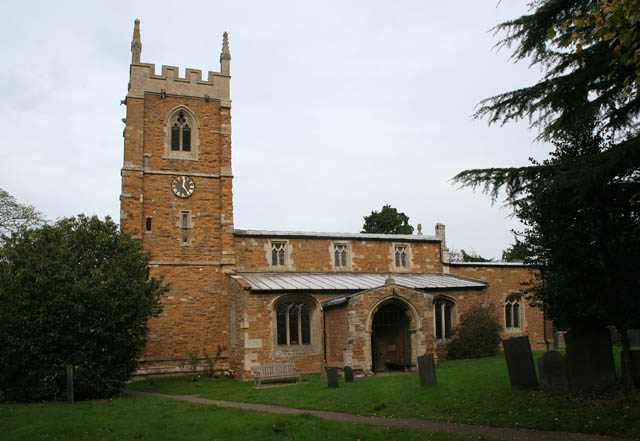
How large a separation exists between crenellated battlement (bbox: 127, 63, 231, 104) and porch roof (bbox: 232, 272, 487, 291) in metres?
9.95

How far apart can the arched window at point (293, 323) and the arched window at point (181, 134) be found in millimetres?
9295

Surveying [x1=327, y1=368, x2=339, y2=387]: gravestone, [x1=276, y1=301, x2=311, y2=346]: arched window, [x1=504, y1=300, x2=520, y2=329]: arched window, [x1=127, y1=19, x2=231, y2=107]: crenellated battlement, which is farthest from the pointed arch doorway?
[x1=127, y1=19, x2=231, y2=107]: crenellated battlement

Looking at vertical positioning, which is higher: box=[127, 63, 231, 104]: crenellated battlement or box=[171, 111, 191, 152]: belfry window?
box=[127, 63, 231, 104]: crenellated battlement

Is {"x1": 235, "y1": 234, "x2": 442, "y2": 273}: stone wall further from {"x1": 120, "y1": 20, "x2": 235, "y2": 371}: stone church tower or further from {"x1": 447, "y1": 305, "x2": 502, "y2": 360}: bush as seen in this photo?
{"x1": 447, "y1": 305, "x2": 502, "y2": 360}: bush

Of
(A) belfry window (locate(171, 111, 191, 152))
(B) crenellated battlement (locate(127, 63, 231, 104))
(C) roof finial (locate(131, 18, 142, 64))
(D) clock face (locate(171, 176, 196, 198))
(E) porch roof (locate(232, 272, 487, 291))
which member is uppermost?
(C) roof finial (locate(131, 18, 142, 64))

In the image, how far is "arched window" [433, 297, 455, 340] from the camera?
27048mm

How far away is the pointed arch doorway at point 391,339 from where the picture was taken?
78.8 ft

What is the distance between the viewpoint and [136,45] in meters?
27.6

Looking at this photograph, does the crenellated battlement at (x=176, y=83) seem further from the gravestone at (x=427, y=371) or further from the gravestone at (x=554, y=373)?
the gravestone at (x=554, y=373)

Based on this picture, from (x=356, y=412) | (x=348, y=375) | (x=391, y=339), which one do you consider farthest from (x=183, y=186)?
(x=356, y=412)

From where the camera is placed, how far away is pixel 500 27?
11.1 metres

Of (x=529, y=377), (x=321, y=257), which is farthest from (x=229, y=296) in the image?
(x=529, y=377)

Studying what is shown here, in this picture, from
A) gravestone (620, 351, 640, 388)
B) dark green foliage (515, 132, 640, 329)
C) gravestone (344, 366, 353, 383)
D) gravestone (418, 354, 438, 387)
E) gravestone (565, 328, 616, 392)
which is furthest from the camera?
gravestone (344, 366, 353, 383)

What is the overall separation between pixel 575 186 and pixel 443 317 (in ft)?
60.1
